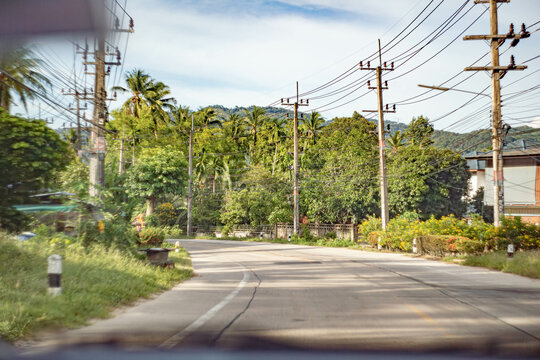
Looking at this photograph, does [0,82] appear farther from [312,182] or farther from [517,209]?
[517,209]

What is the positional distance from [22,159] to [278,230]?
3838 centimetres

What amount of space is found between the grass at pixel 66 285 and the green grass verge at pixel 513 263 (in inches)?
388

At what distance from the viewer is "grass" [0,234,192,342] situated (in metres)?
6.07

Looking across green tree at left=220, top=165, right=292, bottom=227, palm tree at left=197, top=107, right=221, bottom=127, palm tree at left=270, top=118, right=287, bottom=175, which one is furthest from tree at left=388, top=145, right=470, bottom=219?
palm tree at left=197, top=107, right=221, bottom=127

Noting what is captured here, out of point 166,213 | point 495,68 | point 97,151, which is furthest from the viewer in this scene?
point 166,213

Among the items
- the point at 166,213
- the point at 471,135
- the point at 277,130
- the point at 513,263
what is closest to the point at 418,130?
the point at 277,130

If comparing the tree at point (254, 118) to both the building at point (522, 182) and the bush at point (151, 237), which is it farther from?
the bush at point (151, 237)

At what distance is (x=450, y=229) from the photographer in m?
23.0

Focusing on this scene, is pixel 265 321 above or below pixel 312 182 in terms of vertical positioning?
below

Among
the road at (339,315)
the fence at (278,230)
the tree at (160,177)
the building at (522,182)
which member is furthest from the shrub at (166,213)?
the road at (339,315)

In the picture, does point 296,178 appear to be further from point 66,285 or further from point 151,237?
point 66,285

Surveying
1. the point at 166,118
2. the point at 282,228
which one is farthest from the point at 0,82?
the point at 166,118

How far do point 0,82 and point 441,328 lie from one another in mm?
5956

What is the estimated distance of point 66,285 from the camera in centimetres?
809
